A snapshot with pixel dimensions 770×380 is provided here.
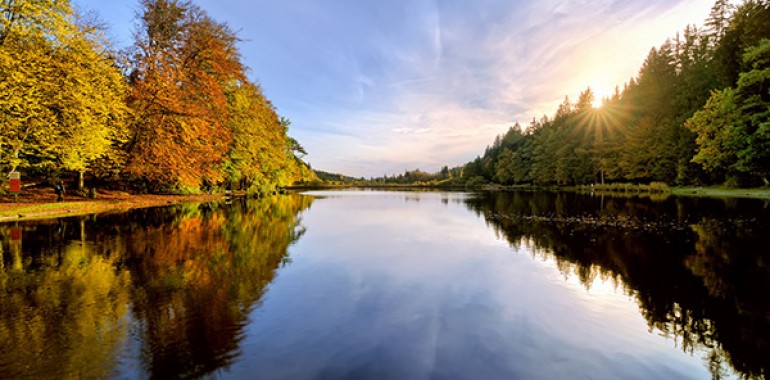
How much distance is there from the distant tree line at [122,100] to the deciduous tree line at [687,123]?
5236 cm

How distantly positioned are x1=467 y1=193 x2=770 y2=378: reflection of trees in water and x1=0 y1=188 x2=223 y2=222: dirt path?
24130 mm

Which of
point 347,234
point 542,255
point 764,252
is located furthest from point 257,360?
point 764,252

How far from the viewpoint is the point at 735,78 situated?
4309cm

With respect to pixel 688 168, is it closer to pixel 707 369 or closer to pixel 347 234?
pixel 347 234

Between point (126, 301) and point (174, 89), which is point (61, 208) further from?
point (126, 301)

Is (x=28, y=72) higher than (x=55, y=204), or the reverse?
(x=28, y=72)

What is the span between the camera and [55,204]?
20594mm

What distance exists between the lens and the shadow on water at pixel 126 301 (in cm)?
424

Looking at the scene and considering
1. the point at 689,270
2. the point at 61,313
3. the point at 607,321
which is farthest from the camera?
the point at 689,270

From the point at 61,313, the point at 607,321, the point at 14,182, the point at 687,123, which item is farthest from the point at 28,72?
the point at 687,123

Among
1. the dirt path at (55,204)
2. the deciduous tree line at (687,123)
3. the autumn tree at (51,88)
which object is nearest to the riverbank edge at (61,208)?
the dirt path at (55,204)

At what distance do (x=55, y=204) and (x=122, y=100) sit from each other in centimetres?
994

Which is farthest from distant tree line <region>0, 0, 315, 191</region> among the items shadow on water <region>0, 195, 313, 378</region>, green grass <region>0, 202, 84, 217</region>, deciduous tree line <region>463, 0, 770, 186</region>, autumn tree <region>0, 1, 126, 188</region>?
deciduous tree line <region>463, 0, 770, 186</region>

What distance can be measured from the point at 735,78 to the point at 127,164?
6727 cm
